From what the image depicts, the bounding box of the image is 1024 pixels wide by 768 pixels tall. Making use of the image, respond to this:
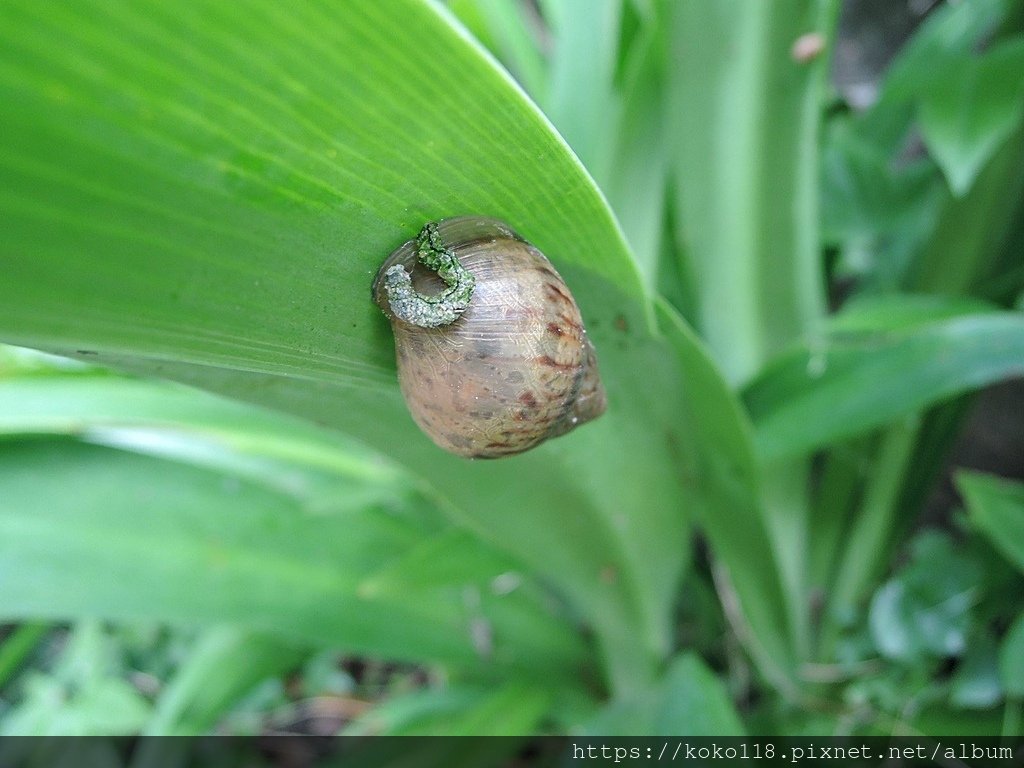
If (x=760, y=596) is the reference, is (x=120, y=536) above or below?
above

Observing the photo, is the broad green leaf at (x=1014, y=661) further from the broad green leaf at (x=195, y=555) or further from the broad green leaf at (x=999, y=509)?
the broad green leaf at (x=195, y=555)

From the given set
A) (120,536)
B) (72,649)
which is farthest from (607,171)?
(72,649)

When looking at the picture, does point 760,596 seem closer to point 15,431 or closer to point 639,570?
point 639,570

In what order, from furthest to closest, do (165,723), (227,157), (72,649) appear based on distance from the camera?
(72,649) < (165,723) < (227,157)

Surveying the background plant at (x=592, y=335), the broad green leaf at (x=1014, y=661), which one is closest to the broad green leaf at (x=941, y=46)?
the background plant at (x=592, y=335)

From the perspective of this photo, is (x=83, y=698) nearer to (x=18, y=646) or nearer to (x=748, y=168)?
(x=18, y=646)

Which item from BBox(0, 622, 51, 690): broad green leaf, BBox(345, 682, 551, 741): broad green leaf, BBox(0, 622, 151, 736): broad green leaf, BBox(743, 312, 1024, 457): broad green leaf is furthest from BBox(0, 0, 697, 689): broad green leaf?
BBox(0, 622, 51, 690): broad green leaf
